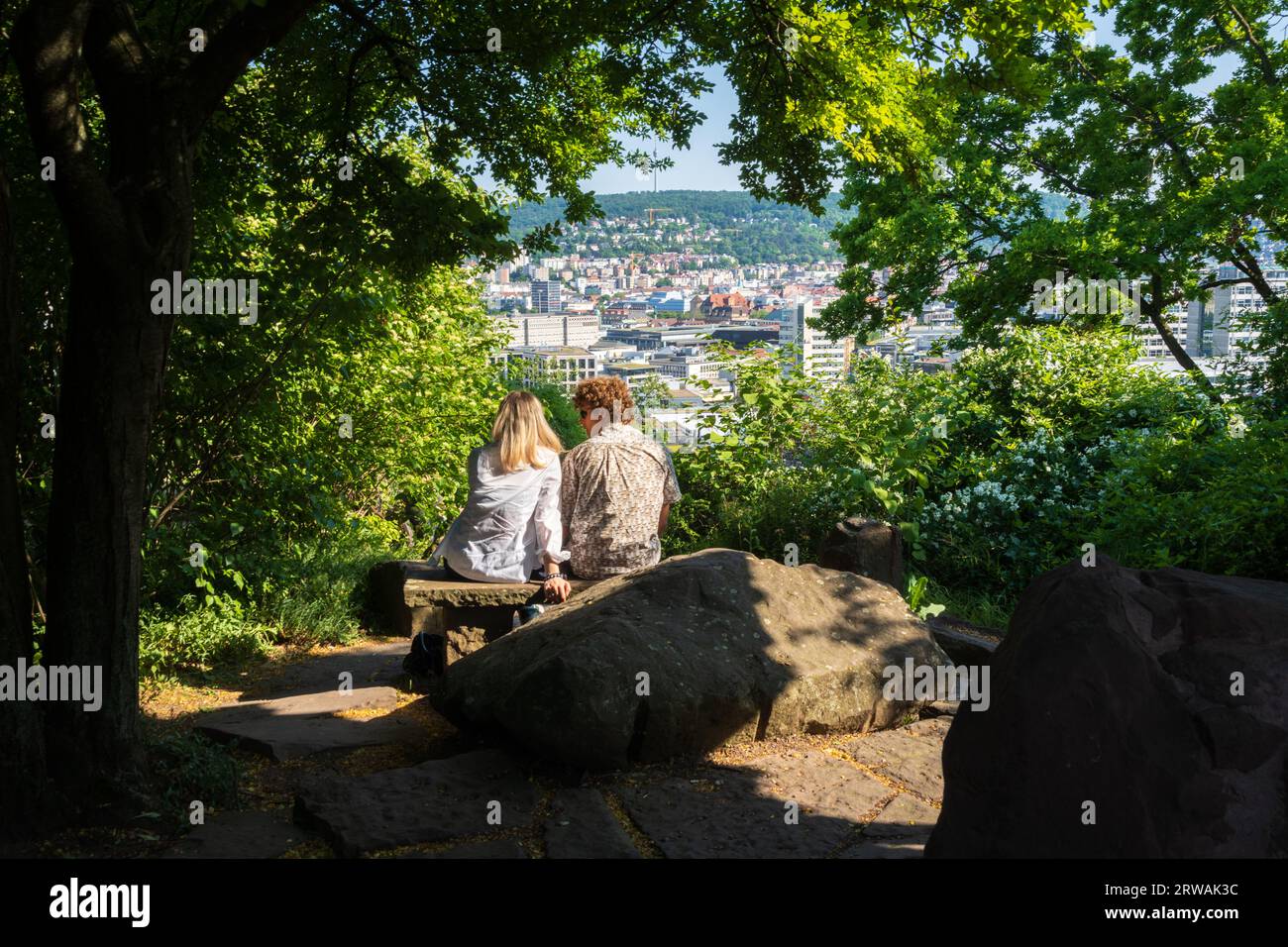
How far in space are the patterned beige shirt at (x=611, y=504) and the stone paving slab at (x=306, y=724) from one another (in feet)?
4.48

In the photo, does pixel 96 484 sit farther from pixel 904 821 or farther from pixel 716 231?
pixel 716 231

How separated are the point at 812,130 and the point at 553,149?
1.72 meters

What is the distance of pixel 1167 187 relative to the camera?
19.8 m

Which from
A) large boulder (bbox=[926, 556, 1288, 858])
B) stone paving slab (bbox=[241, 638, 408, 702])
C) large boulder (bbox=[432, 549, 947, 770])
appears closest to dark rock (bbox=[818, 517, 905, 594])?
large boulder (bbox=[432, 549, 947, 770])

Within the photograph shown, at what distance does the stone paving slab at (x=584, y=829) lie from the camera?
378cm

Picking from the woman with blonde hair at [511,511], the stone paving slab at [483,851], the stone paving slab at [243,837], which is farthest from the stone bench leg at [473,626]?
the stone paving slab at [483,851]

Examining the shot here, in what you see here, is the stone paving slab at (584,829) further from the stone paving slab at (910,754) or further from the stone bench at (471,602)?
the stone bench at (471,602)

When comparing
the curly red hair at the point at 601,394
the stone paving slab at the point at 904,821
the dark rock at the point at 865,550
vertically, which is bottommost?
the stone paving slab at the point at 904,821

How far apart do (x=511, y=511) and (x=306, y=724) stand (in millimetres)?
1702

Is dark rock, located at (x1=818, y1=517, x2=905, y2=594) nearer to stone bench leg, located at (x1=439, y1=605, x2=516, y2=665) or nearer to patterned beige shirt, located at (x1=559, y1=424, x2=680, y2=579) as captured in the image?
patterned beige shirt, located at (x1=559, y1=424, x2=680, y2=579)

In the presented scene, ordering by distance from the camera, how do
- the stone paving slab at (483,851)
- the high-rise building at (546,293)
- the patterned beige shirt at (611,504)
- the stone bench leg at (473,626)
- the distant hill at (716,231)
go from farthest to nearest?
the distant hill at (716,231)
the high-rise building at (546,293)
the patterned beige shirt at (611,504)
the stone bench leg at (473,626)
the stone paving slab at (483,851)

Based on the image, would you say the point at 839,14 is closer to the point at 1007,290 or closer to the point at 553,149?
Answer: the point at 553,149

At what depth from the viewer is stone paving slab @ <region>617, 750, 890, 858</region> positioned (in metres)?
3.88

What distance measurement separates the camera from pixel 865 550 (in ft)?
21.7
